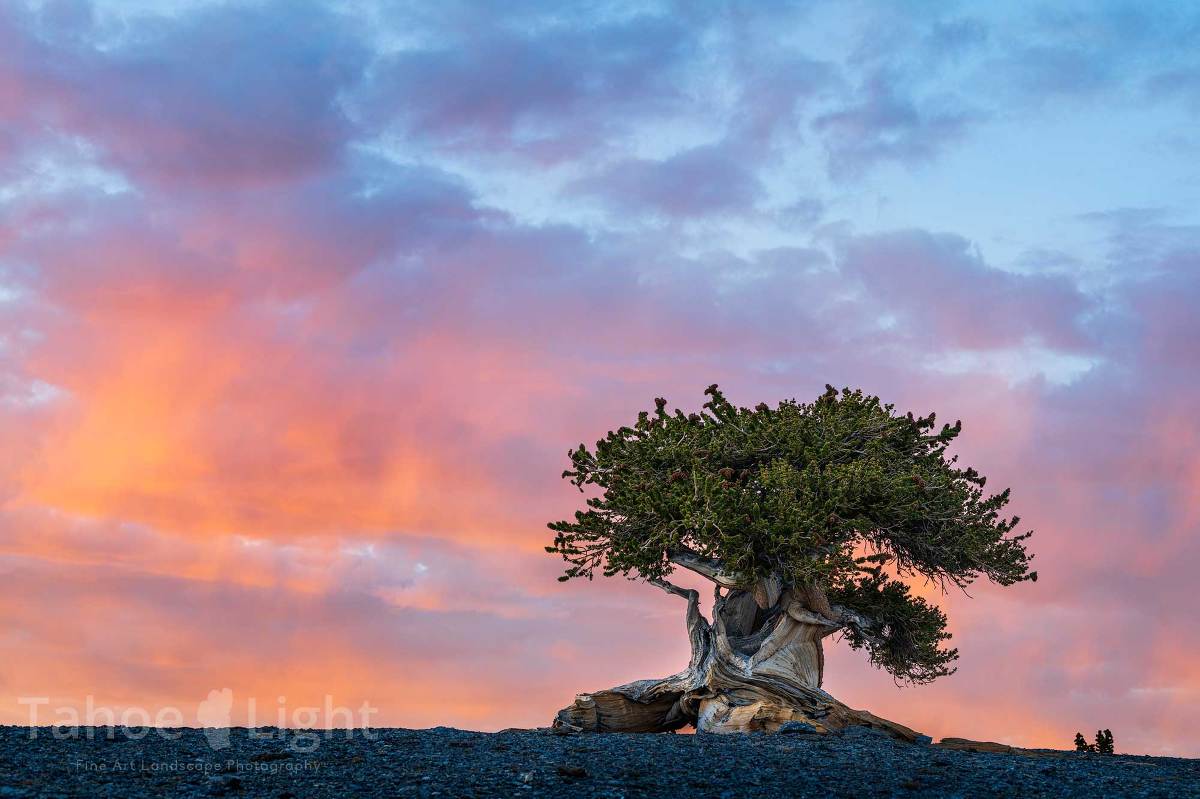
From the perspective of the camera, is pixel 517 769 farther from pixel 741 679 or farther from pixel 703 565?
pixel 741 679

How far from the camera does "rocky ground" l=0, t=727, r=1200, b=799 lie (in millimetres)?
19406

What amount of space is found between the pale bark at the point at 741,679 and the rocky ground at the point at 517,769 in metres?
6.91

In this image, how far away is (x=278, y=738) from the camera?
82.2 feet

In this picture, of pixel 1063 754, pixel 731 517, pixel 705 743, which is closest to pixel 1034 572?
pixel 1063 754

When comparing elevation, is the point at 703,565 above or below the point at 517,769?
above

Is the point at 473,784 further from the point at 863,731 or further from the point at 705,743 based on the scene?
the point at 863,731

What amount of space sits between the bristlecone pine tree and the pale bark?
2.1 inches

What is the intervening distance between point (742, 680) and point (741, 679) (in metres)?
0.05

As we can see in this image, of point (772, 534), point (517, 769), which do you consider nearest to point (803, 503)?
point (772, 534)

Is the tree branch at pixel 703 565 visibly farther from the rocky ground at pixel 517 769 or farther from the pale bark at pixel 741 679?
the rocky ground at pixel 517 769

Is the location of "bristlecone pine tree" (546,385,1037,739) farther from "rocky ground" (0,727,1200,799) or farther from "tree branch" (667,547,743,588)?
"rocky ground" (0,727,1200,799)

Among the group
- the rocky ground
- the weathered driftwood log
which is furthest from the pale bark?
the rocky ground

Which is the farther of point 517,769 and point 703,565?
point 703,565

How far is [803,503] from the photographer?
3372 centimetres
